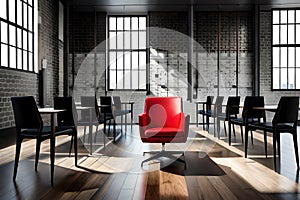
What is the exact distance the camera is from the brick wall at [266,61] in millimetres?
10609

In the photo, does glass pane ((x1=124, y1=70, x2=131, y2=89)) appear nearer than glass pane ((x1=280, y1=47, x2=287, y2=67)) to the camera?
No

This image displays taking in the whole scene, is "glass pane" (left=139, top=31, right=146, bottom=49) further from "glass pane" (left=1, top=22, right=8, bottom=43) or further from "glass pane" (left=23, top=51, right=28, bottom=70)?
"glass pane" (left=1, top=22, right=8, bottom=43)

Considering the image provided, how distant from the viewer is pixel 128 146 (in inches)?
236

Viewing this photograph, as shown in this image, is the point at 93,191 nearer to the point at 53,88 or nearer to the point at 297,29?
the point at 53,88

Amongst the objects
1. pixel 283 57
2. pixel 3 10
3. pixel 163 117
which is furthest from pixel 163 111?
pixel 283 57

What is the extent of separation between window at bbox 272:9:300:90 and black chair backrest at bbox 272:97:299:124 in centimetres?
676

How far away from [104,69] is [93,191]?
7.95m

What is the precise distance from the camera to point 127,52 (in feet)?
36.1

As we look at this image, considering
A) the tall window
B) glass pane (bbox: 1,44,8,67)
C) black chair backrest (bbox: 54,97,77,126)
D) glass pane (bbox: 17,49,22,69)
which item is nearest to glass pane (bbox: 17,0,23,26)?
the tall window

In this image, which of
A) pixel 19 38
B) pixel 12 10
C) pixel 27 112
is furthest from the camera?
pixel 19 38

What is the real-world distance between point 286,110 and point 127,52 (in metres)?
7.41

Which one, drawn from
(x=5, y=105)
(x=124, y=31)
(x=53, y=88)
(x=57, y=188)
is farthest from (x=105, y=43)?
(x=57, y=188)

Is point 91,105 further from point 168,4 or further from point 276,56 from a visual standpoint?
point 276,56

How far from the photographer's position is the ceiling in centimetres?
964
